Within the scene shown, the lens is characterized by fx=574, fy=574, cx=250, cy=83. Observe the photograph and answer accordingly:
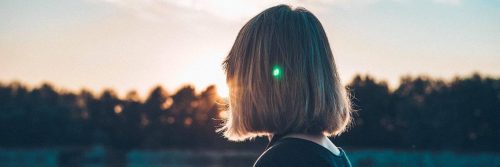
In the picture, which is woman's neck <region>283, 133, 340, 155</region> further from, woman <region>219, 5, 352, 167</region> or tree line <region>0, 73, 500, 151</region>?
tree line <region>0, 73, 500, 151</region>

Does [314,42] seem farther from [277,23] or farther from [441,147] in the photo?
[441,147]

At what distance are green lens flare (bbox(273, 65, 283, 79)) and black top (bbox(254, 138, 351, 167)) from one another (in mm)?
179

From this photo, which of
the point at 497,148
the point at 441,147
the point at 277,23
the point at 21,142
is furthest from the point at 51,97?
the point at 277,23

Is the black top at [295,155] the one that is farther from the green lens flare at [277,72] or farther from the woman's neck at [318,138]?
the green lens flare at [277,72]

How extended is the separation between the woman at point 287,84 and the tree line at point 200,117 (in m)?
38.2

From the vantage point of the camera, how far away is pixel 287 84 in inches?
61.7

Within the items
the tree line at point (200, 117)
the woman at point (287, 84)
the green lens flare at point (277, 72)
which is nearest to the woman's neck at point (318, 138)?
the woman at point (287, 84)

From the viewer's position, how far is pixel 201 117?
2357 inches

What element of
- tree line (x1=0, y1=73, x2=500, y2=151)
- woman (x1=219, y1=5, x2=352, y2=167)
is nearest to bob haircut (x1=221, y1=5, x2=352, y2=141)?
woman (x1=219, y1=5, x2=352, y2=167)

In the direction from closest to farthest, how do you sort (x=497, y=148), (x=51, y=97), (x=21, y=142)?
1. (x=497, y=148)
2. (x=21, y=142)
3. (x=51, y=97)

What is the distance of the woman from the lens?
1.57 meters

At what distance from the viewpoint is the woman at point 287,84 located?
1.57 meters

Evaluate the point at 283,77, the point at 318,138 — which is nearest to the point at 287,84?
the point at 283,77

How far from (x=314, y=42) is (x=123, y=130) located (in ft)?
201
